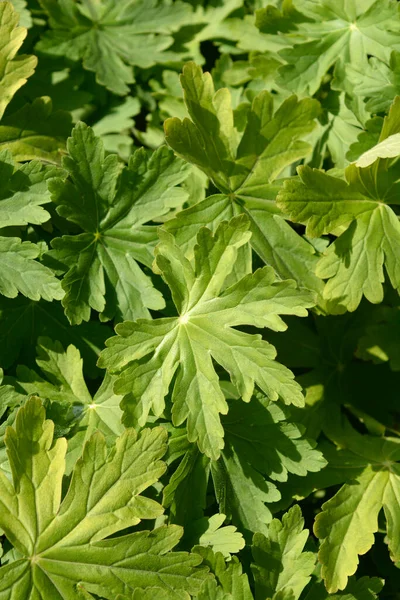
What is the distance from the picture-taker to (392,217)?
7.01 feet

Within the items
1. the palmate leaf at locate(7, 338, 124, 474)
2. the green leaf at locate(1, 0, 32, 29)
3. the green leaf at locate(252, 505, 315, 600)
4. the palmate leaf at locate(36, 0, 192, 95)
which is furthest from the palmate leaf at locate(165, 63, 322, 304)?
the green leaf at locate(1, 0, 32, 29)

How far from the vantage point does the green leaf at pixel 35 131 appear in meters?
2.34

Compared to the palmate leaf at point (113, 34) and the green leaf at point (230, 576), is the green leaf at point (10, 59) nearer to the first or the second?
the palmate leaf at point (113, 34)

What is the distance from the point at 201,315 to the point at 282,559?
0.79 metres

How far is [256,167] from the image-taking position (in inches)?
87.8

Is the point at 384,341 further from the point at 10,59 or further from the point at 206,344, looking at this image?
the point at 10,59

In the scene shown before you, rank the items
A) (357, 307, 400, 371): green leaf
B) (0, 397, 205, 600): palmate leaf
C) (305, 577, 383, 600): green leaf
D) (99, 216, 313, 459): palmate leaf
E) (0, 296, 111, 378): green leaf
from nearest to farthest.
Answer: (0, 397, 205, 600): palmate leaf → (99, 216, 313, 459): palmate leaf → (305, 577, 383, 600): green leaf → (0, 296, 111, 378): green leaf → (357, 307, 400, 371): green leaf

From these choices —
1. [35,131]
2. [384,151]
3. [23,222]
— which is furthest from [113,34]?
[384,151]

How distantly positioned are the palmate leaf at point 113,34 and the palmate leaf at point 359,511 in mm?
1752

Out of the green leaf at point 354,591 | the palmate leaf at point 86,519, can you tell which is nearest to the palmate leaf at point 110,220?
the palmate leaf at point 86,519

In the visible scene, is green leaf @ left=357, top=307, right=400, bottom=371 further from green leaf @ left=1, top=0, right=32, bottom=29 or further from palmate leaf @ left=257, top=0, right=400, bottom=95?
green leaf @ left=1, top=0, right=32, bottom=29

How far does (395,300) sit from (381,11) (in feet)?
3.63

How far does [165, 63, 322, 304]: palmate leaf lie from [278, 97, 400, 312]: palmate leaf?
0.10 m

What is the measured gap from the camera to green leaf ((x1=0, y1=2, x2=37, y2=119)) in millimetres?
2172
